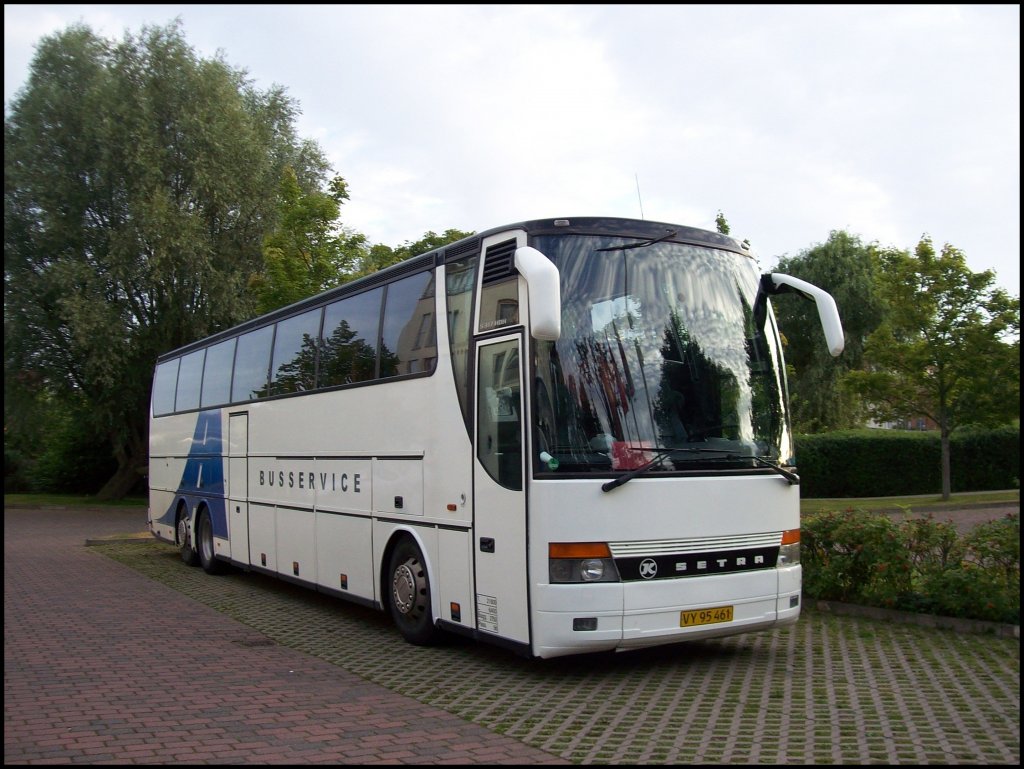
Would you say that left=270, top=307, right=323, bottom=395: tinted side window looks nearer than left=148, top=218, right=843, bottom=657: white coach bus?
No

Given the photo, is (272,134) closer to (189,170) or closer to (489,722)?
(189,170)

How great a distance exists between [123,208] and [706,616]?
28589 mm

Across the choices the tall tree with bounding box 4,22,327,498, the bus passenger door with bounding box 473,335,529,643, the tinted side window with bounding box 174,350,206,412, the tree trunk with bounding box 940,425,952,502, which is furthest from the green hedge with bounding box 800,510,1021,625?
the tall tree with bounding box 4,22,327,498

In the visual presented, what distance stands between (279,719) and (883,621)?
6231 millimetres

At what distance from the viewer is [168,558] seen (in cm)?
1892

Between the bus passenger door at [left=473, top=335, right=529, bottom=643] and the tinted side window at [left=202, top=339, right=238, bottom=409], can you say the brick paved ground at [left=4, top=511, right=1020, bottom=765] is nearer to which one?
the bus passenger door at [left=473, top=335, right=529, bottom=643]

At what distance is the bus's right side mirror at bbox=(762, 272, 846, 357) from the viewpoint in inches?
326

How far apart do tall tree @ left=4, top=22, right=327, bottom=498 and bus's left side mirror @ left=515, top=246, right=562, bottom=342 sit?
Answer: 24928mm

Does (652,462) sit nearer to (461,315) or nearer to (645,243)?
(645,243)

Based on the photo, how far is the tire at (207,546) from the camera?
52.6 feet

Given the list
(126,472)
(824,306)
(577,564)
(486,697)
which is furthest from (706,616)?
(126,472)

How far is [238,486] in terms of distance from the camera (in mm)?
14609

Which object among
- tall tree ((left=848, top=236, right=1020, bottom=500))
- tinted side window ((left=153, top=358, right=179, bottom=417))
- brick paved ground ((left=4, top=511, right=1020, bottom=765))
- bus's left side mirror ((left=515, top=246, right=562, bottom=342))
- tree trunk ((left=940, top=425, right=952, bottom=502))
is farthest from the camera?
tree trunk ((left=940, top=425, right=952, bottom=502))

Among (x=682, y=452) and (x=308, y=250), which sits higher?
(x=308, y=250)
